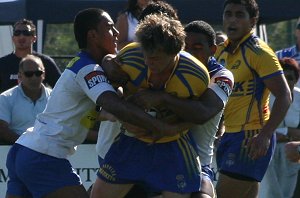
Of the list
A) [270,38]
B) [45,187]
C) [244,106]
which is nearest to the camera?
[45,187]

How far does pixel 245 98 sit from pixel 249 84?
11cm

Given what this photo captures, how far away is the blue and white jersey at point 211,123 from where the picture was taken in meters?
6.63

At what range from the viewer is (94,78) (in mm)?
6422

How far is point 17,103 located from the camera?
9.91 metres

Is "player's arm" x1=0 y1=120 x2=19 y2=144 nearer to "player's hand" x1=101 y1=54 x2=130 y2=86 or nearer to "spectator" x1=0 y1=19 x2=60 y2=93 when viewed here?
"spectator" x1=0 y1=19 x2=60 y2=93

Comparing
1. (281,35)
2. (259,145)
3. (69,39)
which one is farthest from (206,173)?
(281,35)

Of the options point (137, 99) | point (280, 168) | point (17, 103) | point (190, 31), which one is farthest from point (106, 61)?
point (280, 168)

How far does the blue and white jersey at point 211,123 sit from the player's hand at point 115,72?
1.90 feet

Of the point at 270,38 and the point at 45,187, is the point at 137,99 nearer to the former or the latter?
the point at 45,187

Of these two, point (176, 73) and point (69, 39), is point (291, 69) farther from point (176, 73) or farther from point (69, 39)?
point (69, 39)

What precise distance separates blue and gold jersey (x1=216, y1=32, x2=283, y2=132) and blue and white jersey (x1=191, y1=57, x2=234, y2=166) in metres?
0.97

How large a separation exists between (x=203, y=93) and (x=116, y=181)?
751mm

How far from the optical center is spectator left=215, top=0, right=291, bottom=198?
794 cm

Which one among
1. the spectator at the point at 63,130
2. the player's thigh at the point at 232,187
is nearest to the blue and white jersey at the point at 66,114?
the spectator at the point at 63,130
